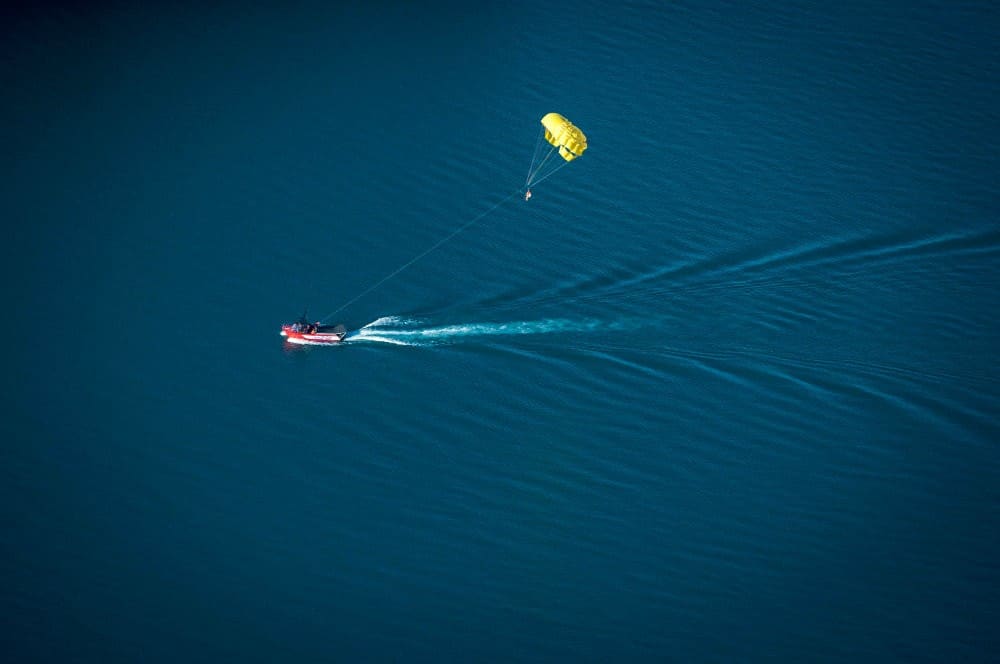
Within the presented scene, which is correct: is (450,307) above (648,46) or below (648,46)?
below

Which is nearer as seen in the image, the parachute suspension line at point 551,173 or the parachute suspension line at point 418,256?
the parachute suspension line at point 418,256

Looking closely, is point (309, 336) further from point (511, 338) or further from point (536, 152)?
point (536, 152)

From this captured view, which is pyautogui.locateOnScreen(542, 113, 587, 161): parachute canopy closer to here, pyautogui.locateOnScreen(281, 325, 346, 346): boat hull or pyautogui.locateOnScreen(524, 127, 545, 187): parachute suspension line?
pyautogui.locateOnScreen(524, 127, 545, 187): parachute suspension line

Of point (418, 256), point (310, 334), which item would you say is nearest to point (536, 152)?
point (418, 256)

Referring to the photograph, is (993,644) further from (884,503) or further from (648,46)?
(648,46)

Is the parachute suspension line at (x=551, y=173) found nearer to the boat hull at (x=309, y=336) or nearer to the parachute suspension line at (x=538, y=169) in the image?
the parachute suspension line at (x=538, y=169)

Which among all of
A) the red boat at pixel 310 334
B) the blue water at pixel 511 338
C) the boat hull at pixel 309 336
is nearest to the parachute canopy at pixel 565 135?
the blue water at pixel 511 338

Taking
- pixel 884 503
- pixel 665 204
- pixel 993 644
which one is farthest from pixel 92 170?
pixel 993 644
